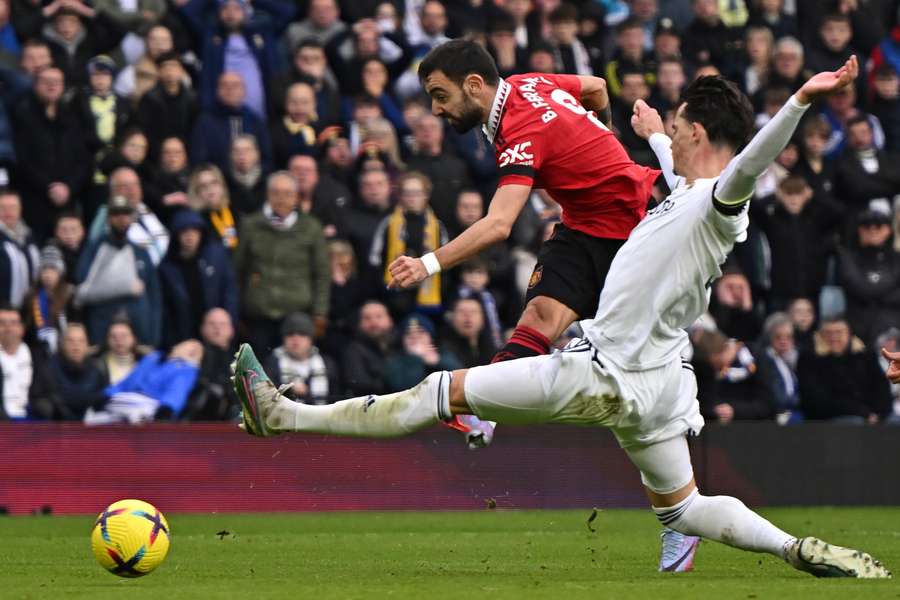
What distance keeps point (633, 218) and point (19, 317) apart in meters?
6.66

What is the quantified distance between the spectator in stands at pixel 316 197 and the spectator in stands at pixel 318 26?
180cm

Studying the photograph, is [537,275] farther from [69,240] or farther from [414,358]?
[69,240]

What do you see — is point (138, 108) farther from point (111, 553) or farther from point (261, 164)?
point (111, 553)

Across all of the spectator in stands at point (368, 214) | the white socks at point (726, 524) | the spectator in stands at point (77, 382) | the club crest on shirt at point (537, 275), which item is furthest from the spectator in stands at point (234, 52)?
the white socks at point (726, 524)

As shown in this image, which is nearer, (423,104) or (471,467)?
(471,467)

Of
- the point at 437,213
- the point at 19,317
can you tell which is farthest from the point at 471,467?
the point at 19,317

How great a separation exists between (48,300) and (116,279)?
59 cm

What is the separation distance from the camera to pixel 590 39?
18.5m

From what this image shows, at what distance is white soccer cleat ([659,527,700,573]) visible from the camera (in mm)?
9164

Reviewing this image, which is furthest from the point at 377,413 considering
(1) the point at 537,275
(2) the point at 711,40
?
(2) the point at 711,40

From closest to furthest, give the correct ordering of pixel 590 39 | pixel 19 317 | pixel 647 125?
1. pixel 647 125
2. pixel 19 317
3. pixel 590 39

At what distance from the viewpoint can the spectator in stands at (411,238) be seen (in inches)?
613

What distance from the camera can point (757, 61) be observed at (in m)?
18.5

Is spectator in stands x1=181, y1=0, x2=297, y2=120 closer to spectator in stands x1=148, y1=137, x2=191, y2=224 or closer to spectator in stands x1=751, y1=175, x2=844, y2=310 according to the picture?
spectator in stands x1=148, y1=137, x2=191, y2=224
